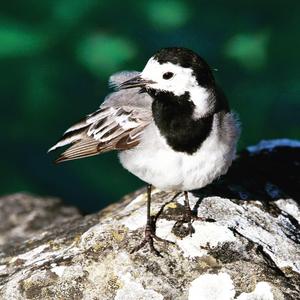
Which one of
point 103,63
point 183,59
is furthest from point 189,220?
point 103,63

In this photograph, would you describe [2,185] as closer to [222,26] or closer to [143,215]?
[222,26]

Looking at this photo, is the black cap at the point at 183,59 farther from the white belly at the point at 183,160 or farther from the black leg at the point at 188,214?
the black leg at the point at 188,214

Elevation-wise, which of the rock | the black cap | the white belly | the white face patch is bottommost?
the rock

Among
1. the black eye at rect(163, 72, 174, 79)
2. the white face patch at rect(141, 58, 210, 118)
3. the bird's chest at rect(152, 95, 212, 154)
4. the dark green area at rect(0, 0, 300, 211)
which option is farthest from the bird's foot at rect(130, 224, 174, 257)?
the dark green area at rect(0, 0, 300, 211)

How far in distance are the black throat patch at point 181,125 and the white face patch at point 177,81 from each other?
56 mm

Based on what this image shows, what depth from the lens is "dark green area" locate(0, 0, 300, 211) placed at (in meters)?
8.23

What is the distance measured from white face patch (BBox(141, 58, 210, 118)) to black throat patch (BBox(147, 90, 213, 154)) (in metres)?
0.06

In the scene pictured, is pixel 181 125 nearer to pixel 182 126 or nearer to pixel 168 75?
pixel 182 126

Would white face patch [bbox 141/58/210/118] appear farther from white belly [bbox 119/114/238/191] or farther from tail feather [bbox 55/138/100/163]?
tail feather [bbox 55/138/100/163]

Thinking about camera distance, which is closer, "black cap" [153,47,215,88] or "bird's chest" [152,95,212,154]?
"black cap" [153,47,215,88]

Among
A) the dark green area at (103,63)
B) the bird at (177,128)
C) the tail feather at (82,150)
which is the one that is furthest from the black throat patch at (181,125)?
the dark green area at (103,63)

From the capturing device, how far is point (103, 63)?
8766 mm

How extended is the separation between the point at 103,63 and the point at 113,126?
4217 mm

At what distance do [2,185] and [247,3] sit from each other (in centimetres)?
319
